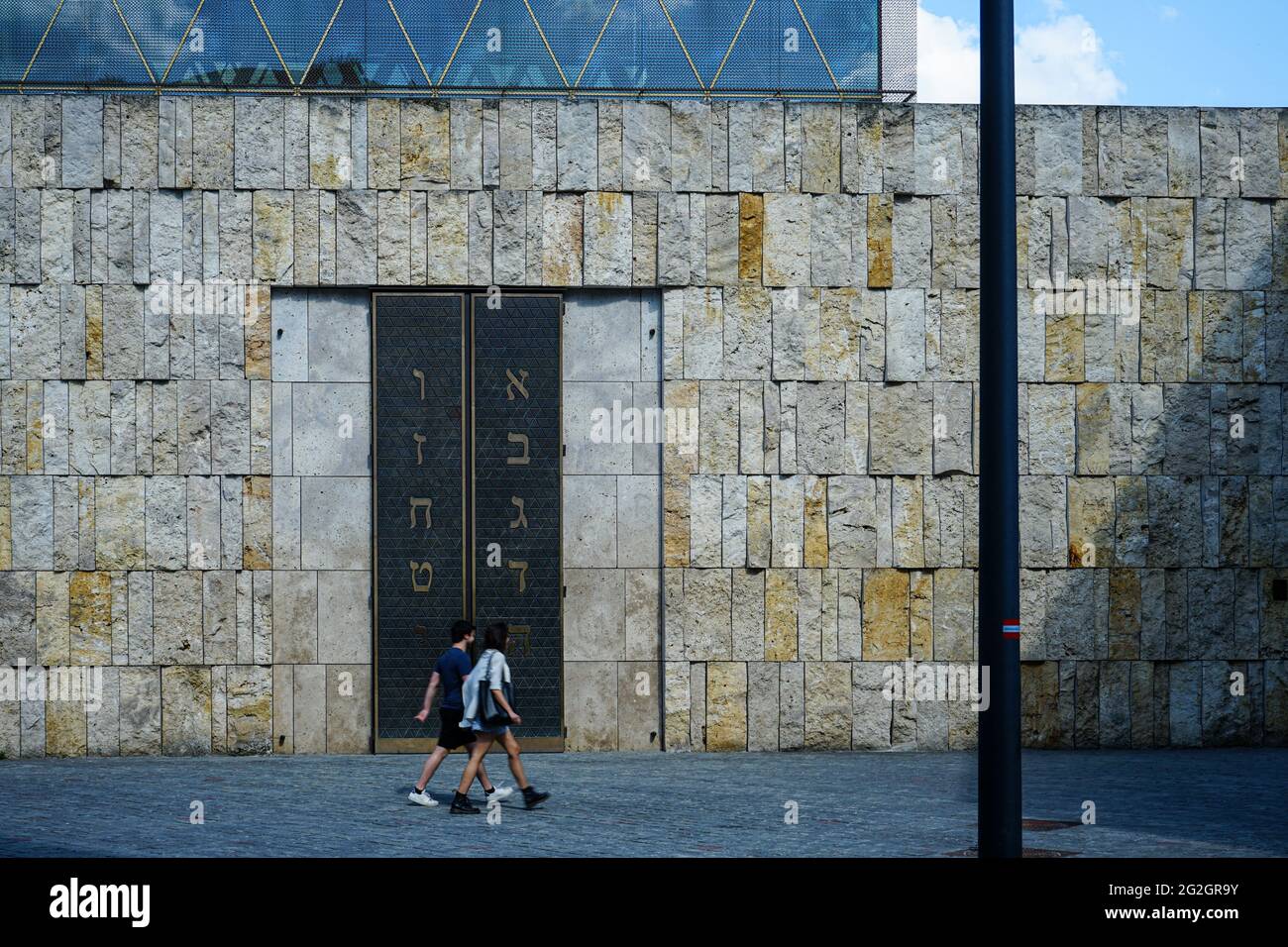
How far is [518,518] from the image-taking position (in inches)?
763

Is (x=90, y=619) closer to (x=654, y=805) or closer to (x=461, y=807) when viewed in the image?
(x=461, y=807)

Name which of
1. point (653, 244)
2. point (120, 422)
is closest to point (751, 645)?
point (653, 244)

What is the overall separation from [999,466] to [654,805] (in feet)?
18.8

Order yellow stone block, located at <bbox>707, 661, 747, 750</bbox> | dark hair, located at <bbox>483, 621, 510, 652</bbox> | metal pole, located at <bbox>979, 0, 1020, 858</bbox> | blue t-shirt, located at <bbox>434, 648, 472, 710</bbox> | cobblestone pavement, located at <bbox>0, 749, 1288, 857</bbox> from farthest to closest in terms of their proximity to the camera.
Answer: yellow stone block, located at <bbox>707, 661, 747, 750</bbox>
blue t-shirt, located at <bbox>434, 648, 472, 710</bbox>
dark hair, located at <bbox>483, 621, 510, 652</bbox>
cobblestone pavement, located at <bbox>0, 749, 1288, 857</bbox>
metal pole, located at <bbox>979, 0, 1020, 858</bbox>

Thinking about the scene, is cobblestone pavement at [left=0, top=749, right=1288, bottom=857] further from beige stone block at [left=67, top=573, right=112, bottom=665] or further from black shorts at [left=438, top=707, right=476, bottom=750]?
beige stone block at [left=67, top=573, right=112, bottom=665]

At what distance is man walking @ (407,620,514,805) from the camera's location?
14273 mm

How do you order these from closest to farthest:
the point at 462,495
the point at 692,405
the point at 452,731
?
1. the point at 452,731
2. the point at 462,495
3. the point at 692,405

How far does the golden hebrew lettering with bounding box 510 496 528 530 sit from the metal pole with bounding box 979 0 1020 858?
32.3ft

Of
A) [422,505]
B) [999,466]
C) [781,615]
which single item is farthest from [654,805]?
[422,505]

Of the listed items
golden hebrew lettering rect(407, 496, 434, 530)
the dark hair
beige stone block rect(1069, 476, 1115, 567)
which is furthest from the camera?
beige stone block rect(1069, 476, 1115, 567)

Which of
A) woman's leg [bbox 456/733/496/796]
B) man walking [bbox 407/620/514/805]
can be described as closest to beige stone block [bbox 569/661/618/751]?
man walking [bbox 407/620/514/805]

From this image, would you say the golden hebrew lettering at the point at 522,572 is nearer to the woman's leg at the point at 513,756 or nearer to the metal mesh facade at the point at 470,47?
the woman's leg at the point at 513,756

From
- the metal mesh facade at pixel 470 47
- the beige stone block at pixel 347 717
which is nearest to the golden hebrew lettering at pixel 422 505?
the beige stone block at pixel 347 717

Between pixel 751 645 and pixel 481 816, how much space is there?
637 cm
